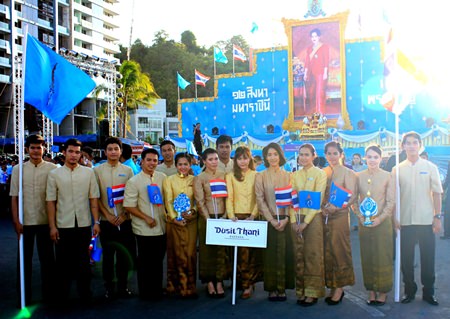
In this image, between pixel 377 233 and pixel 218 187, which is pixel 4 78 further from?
pixel 377 233

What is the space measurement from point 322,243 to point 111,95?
21.6 m

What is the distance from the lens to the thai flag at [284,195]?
5090 mm

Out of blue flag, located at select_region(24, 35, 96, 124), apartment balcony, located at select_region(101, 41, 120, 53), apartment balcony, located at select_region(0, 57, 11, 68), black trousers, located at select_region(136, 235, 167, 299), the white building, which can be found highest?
apartment balcony, located at select_region(101, 41, 120, 53)

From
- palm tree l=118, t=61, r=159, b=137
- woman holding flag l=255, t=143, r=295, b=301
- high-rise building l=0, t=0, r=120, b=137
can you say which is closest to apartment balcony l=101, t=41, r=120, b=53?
high-rise building l=0, t=0, r=120, b=137

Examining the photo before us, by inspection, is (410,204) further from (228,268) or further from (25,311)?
(25,311)

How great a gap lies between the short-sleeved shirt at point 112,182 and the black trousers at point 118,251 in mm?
209

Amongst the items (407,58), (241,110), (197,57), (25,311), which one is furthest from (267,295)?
(197,57)

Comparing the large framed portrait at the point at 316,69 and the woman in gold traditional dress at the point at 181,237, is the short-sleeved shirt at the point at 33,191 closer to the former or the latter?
the woman in gold traditional dress at the point at 181,237

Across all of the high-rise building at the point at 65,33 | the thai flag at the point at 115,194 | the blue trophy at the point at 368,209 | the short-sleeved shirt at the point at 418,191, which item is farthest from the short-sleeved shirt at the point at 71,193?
the high-rise building at the point at 65,33

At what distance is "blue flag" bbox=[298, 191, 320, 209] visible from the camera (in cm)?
500

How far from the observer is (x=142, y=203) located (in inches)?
213

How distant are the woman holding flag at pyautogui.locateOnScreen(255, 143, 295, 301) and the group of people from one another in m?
0.01

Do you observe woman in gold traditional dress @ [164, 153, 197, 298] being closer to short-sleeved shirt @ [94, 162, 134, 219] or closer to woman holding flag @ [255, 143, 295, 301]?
short-sleeved shirt @ [94, 162, 134, 219]

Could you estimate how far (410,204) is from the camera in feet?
16.6
